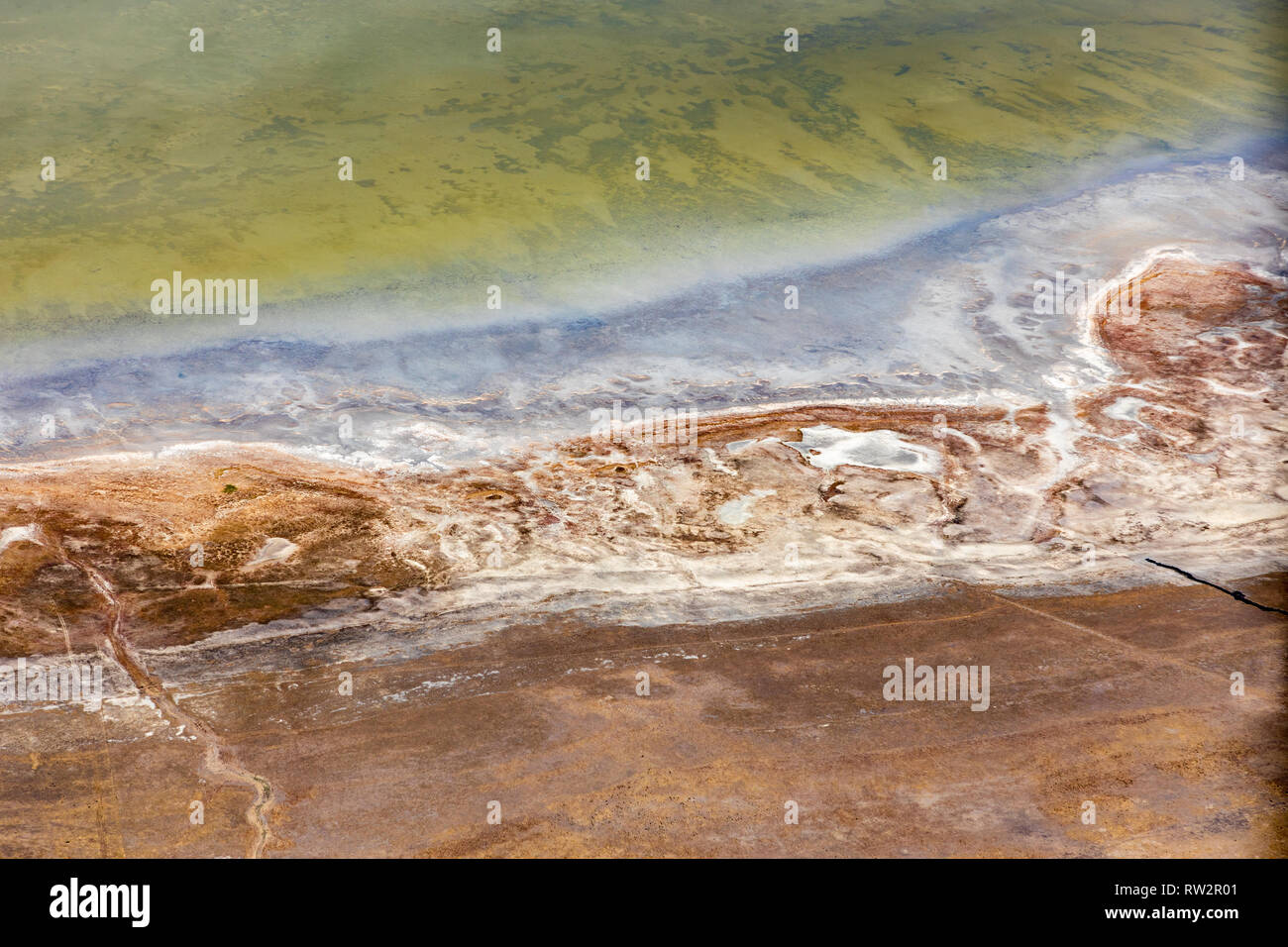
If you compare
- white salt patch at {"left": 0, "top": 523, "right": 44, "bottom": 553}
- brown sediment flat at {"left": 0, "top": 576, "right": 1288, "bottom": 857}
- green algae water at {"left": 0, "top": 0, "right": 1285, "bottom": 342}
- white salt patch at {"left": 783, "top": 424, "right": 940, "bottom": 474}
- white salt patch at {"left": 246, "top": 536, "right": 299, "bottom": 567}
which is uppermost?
green algae water at {"left": 0, "top": 0, "right": 1285, "bottom": 342}

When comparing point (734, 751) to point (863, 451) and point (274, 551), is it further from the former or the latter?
point (863, 451)

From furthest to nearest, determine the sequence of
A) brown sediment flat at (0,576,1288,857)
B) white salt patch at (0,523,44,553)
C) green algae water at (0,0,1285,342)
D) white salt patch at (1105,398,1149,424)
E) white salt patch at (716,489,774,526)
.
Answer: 1. green algae water at (0,0,1285,342)
2. white salt patch at (1105,398,1149,424)
3. white salt patch at (716,489,774,526)
4. white salt patch at (0,523,44,553)
5. brown sediment flat at (0,576,1288,857)

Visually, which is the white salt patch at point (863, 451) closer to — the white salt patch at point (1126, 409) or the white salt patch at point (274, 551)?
the white salt patch at point (1126, 409)

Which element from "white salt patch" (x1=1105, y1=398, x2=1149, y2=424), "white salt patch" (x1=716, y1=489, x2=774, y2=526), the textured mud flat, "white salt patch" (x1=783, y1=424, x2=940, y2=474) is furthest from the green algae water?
"white salt patch" (x1=1105, y1=398, x2=1149, y2=424)

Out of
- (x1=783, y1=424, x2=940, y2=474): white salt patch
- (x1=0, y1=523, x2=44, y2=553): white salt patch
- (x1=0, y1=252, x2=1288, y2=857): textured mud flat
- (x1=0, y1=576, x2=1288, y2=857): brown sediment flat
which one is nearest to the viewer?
(x1=0, y1=576, x2=1288, y2=857): brown sediment flat

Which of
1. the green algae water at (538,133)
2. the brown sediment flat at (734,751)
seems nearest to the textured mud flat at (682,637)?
the brown sediment flat at (734,751)

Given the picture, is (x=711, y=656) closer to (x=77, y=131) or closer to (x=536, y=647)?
(x=536, y=647)

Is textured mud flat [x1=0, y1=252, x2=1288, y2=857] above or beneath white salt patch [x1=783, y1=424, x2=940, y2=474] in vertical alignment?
beneath

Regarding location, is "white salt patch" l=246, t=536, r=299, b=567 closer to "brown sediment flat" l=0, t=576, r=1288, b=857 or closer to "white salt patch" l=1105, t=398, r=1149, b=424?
"brown sediment flat" l=0, t=576, r=1288, b=857
